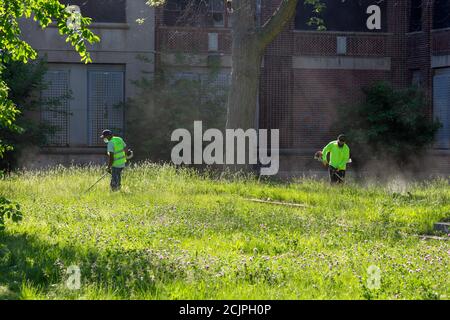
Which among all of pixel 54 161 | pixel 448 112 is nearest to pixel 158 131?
pixel 54 161

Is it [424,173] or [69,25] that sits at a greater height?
[69,25]

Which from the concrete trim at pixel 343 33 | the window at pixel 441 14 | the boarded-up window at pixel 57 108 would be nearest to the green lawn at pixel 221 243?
the boarded-up window at pixel 57 108

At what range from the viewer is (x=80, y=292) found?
275 inches

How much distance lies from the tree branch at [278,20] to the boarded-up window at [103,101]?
9520 mm

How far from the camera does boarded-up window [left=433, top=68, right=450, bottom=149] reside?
1174 inches

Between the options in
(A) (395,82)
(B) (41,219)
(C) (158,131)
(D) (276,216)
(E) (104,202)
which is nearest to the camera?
(B) (41,219)

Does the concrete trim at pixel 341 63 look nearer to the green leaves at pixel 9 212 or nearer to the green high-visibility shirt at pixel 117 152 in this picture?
the green high-visibility shirt at pixel 117 152

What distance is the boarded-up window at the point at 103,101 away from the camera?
1182 inches

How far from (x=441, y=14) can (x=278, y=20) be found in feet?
34.5

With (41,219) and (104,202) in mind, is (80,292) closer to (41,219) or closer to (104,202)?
(41,219)

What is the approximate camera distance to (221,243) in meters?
10.3

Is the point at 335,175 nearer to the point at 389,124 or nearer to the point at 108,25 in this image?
the point at 389,124

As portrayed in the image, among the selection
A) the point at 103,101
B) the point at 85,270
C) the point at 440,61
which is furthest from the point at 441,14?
the point at 85,270
